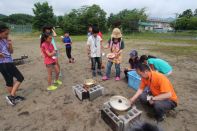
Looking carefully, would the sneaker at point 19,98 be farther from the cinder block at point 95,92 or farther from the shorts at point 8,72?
the cinder block at point 95,92

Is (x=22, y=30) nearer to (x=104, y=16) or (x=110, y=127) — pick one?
(x=104, y=16)

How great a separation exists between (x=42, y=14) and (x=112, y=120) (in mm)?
37862

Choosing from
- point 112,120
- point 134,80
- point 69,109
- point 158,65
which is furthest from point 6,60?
point 158,65

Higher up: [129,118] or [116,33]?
[116,33]

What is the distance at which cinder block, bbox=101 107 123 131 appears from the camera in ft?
7.43

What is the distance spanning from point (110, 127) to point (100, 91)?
116cm

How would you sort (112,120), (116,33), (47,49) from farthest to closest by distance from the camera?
(116,33)
(47,49)
(112,120)

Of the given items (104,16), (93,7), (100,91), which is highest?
(93,7)

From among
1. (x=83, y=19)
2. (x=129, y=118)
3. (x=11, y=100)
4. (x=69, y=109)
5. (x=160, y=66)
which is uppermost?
(x=83, y=19)

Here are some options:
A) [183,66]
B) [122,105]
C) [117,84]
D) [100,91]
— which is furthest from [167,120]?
[183,66]

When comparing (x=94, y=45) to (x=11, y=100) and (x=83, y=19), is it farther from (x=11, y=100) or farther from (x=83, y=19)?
(x=83, y=19)

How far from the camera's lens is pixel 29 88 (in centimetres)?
424

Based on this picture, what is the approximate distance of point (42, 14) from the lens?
35.0 m

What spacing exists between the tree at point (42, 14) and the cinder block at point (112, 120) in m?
36.1
